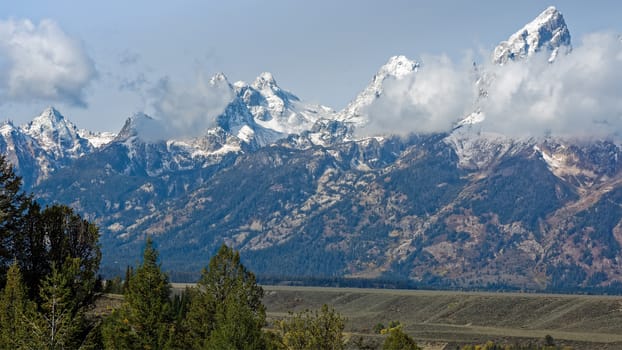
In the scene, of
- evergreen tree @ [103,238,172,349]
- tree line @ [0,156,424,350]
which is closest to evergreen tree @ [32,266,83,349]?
tree line @ [0,156,424,350]

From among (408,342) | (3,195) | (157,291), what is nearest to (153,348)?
(157,291)

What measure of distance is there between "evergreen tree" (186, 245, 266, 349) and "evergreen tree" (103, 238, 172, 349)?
4.80 meters

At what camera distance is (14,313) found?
226 feet

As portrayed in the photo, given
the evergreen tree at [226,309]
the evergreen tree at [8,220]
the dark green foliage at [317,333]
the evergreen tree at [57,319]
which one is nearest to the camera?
the evergreen tree at [57,319]

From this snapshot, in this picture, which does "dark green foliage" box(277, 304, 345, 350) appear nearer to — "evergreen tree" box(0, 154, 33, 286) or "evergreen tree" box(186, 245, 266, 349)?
"evergreen tree" box(186, 245, 266, 349)

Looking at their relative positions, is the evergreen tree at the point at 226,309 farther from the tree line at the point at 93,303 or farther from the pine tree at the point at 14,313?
the pine tree at the point at 14,313

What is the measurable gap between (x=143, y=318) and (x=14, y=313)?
35.2 ft

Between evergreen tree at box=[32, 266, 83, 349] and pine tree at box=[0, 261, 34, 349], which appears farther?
pine tree at box=[0, 261, 34, 349]

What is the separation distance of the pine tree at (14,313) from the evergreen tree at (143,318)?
6.95m

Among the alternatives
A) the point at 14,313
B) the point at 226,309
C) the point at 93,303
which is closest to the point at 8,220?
the point at 93,303

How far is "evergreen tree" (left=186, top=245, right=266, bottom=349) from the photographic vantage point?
73.4 meters

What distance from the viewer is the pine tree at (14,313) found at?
214 ft

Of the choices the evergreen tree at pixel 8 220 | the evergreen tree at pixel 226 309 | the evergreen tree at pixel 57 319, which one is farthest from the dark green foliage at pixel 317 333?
the evergreen tree at pixel 8 220

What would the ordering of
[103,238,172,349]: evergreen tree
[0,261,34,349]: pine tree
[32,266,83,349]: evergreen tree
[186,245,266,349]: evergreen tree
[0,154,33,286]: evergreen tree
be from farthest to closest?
[0,154,33,286]: evergreen tree
[186,245,266,349]: evergreen tree
[103,238,172,349]: evergreen tree
[0,261,34,349]: pine tree
[32,266,83,349]: evergreen tree
